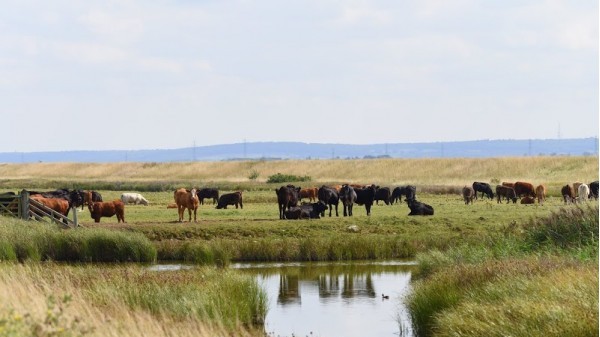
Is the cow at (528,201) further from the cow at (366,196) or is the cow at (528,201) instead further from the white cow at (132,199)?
the white cow at (132,199)

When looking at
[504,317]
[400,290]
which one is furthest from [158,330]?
[400,290]

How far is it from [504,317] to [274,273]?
609 inches

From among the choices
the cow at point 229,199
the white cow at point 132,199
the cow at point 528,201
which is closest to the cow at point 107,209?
the cow at point 229,199

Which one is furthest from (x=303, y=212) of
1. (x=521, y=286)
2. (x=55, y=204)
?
(x=521, y=286)

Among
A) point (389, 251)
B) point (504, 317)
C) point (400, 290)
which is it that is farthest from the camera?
Result: point (389, 251)

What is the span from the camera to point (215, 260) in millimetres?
32906

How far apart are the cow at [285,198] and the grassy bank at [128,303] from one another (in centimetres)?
2102

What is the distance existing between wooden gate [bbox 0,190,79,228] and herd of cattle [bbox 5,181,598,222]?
1184 mm

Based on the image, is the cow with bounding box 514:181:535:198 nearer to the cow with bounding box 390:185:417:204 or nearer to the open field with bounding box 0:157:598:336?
the open field with bounding box 0:157:598:336

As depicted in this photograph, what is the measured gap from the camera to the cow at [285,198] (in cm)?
4553

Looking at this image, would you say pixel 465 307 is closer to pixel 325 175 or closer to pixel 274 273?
pixel 274 273

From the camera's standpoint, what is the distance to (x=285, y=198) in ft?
150

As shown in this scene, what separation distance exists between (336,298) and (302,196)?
3422cm

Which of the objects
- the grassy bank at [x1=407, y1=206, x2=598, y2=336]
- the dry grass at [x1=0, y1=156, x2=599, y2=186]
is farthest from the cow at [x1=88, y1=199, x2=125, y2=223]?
the dry grass at [x1=0, y1=156, x2=599, y2=186]
